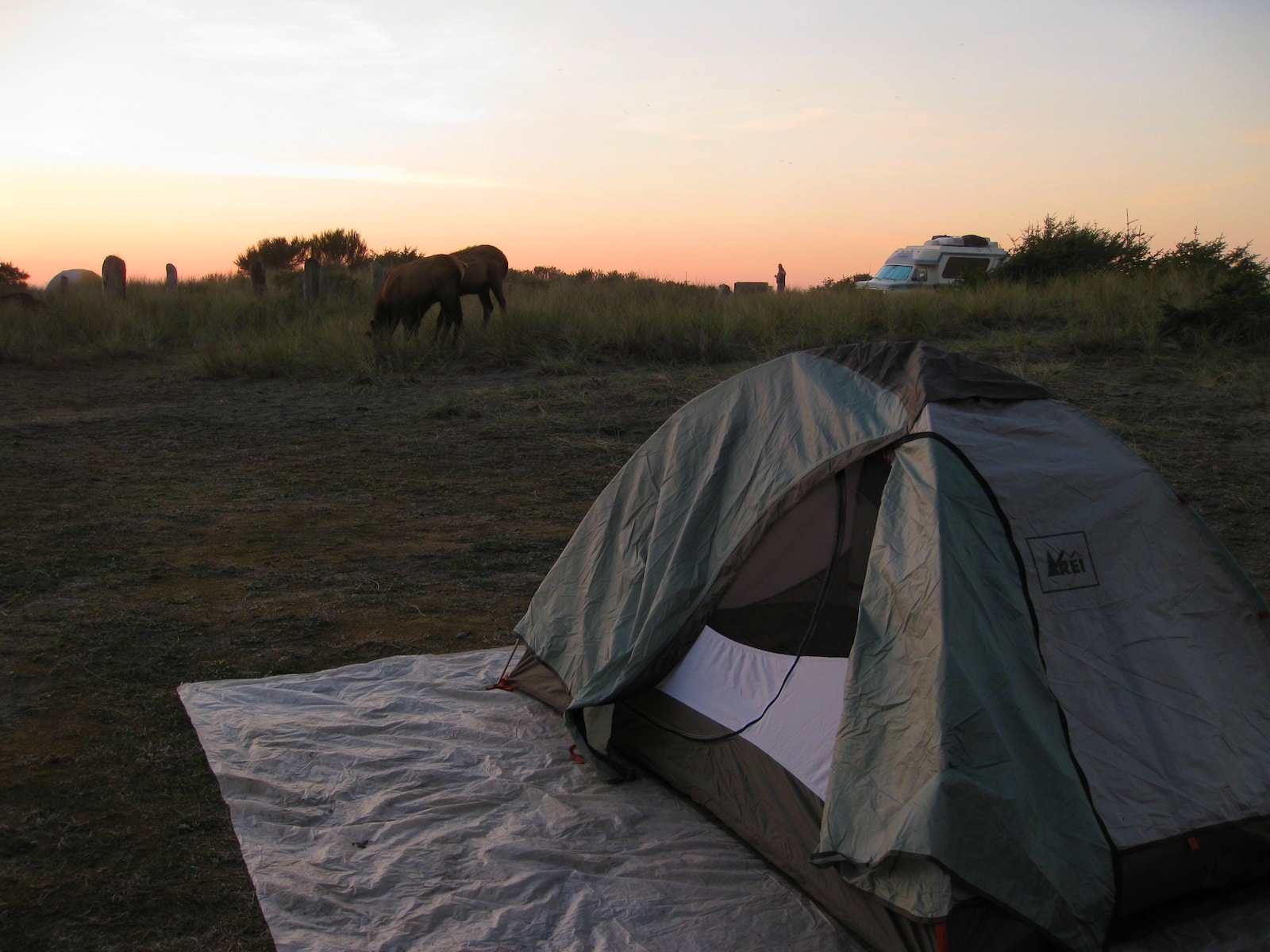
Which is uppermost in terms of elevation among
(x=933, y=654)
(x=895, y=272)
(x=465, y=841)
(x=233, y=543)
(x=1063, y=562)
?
(x=895, y=272)

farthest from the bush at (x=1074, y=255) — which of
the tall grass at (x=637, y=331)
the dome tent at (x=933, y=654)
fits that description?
the dome tent at (x=933, y=654)

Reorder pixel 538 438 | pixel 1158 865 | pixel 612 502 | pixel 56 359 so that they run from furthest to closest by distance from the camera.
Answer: pixel 56 359
pixel 538 438
pixel 612 502
pixel 1158 865

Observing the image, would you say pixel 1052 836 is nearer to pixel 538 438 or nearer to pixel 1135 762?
pixel 1135 762

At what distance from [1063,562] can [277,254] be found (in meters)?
27.3

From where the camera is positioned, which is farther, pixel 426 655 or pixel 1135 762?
pixel 426 655

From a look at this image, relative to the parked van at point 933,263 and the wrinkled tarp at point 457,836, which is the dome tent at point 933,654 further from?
the parked van at point 933,263

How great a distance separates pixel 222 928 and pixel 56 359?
44.0 ft

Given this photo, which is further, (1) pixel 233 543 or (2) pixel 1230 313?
(2) pixel 1230 313

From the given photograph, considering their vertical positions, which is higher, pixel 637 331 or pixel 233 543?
pixel 637 331

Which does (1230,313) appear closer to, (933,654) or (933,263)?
(933,654)

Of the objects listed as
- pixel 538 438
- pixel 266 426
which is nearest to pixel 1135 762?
pixel 538 438

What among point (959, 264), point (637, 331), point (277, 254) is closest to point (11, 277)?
point (277, 254)

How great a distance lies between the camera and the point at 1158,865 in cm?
265

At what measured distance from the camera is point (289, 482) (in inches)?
311
